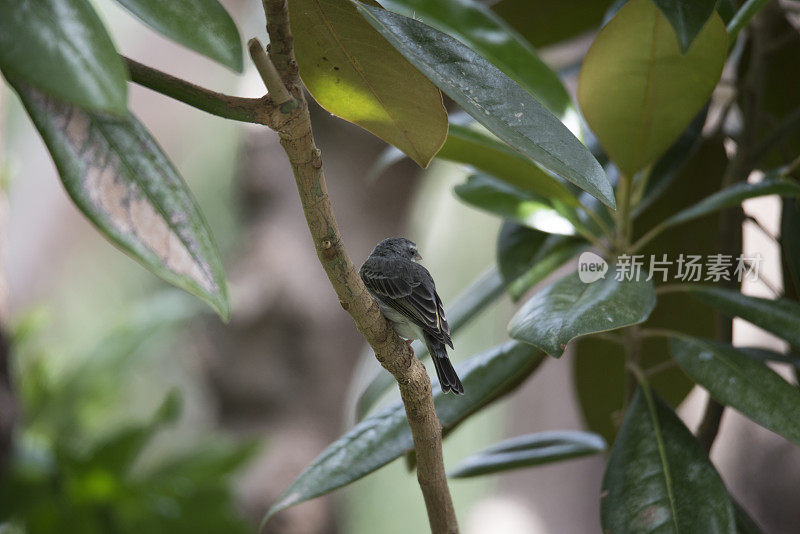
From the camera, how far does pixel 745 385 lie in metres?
0.71

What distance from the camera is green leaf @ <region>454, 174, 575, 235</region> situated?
0.87 m

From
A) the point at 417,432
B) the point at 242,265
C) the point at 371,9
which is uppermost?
the point at 242,265

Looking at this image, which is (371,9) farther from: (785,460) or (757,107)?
(785,460)

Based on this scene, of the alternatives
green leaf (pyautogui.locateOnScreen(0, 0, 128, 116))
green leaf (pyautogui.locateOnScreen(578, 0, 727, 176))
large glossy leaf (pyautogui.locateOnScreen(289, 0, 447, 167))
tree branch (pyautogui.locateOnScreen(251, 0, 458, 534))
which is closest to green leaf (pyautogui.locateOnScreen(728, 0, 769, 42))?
green leaf (pyautogui.locateOnScreen(578, 0, 727, 176))

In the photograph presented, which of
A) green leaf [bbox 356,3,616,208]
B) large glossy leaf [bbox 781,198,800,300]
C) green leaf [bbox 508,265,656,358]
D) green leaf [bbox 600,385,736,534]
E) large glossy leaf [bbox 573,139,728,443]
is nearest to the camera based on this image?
green leaf [bbox 356,3,616,208]

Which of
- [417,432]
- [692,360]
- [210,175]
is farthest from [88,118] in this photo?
[210,175]

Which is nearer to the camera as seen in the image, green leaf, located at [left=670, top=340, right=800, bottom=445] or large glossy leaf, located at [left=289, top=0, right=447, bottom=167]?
large glossy leaf, located at [left=289, top=0, right=447, bottom=167]

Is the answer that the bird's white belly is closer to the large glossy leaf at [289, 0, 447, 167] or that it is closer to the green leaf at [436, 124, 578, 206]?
the large glossy leaf at [289, 0, 447, 167]

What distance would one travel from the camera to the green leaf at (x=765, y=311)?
73 cm

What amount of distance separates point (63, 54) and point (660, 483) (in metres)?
0.64

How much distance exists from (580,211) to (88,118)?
650mm

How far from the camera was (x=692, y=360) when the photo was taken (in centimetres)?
76

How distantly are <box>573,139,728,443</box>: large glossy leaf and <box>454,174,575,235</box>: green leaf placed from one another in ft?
0.76

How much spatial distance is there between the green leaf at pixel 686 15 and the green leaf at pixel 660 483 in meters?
0.40
